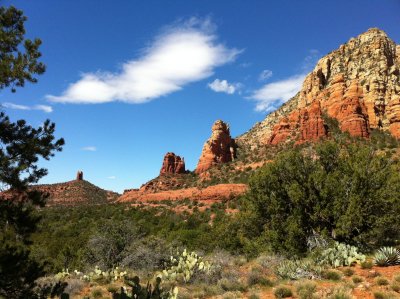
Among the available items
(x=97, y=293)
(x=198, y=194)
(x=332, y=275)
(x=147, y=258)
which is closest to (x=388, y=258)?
(x=332, y=275)

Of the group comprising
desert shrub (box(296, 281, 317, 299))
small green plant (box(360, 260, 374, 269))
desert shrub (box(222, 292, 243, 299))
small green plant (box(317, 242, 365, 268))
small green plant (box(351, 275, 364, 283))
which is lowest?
desert shrub (box(222, 292, 243, 299))

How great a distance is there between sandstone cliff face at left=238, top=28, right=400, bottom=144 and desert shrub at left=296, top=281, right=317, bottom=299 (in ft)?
199

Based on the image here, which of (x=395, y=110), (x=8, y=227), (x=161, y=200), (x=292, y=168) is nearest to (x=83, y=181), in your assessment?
(x=161, y=200)

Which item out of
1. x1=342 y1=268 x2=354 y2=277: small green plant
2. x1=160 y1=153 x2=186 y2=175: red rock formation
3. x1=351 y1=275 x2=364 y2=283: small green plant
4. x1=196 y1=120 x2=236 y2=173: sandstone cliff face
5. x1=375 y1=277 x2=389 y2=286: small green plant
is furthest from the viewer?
x1=160 y1=153 x2=186 y2=175: red rock formation

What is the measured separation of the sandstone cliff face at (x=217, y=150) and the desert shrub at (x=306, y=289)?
80.2 meters

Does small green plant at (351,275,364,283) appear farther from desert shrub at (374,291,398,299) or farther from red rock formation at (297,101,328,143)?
red rock formation at (297,101,328,143)

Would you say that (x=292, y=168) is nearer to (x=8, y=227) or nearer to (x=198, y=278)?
(x=198, y=278)

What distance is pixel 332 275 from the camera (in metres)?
13.8

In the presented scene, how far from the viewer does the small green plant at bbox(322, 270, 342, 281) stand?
44.8 ft

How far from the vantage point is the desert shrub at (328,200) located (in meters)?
18.0

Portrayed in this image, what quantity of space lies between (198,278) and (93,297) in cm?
467

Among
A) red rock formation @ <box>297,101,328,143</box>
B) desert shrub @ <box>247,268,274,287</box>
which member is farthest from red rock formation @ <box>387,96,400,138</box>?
desert shrub @ <box>247,268,274,287</box>

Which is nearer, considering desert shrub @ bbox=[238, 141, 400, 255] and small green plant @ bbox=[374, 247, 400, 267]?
small green plant @ bbox=[374, 247, 400, 267]

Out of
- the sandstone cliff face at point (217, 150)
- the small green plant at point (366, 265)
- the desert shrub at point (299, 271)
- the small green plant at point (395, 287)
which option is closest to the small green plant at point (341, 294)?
the small green plant at point (395, 287)
